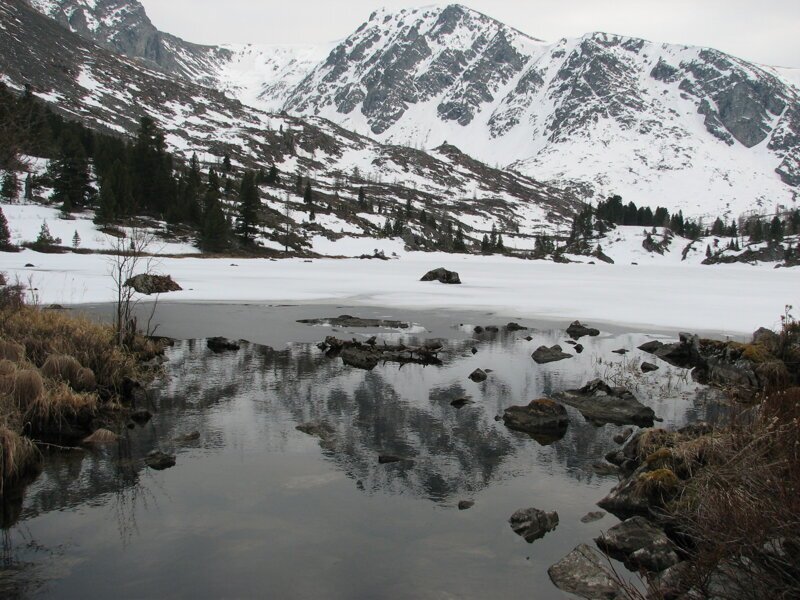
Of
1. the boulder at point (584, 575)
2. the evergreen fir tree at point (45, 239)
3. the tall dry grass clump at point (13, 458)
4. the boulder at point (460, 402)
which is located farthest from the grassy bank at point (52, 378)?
the evergreen fir tree at point (45, 239)

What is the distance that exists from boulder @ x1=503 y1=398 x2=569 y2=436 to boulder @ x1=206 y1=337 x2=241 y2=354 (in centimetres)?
1031

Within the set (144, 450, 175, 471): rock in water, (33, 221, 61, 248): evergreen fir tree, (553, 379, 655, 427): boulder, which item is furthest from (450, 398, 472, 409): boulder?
(33, 221, 61, 248): evergreen fir tree

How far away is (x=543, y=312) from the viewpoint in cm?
3120

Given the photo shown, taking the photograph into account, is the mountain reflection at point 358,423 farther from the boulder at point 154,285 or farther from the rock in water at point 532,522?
the boulder at point 154,285

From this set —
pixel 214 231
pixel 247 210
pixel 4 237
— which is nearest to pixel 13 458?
pixel 4 237

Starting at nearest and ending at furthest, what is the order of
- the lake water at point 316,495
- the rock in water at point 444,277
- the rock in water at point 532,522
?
the lake water at point 316,495
the rock in water at point 532,522
the rock in water at point 444,277

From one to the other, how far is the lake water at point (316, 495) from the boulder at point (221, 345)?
326 cm

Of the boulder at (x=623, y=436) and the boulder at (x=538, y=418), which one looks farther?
Result: the boulder at (x=538, y=418)

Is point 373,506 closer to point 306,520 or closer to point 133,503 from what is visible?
point 306,520

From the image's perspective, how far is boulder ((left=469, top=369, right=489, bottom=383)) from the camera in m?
15.7

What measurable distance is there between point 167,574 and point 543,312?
1057 inches

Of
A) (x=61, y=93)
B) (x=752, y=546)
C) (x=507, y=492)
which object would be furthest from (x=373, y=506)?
(x=61, y=93)

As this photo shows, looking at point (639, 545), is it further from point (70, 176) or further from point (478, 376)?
point (70, 176)

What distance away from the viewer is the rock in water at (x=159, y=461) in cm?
960
